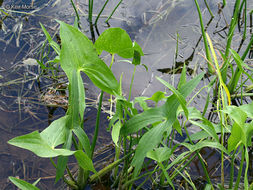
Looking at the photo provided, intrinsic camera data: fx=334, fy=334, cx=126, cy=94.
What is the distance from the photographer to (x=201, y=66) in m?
1.65

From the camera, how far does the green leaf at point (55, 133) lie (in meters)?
0.82

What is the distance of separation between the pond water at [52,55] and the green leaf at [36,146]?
46 cm

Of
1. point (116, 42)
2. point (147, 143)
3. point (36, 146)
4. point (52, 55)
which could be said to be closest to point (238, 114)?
point (147, 143)

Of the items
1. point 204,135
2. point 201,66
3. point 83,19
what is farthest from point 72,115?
point 83,19

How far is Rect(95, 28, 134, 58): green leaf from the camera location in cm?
87

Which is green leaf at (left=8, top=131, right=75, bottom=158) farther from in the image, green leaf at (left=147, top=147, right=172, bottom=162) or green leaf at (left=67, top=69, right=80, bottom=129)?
green leaf at (left=147, top=147, right=172, bottom=162)

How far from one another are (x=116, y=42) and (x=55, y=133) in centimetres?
29

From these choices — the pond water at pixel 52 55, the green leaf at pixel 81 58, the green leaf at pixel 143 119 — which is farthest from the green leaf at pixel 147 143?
the pond water at pixel 52 55

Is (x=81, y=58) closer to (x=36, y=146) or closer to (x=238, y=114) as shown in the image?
(x=36, y=146)

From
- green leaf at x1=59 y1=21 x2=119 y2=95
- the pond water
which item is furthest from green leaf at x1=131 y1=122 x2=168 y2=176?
the pond water

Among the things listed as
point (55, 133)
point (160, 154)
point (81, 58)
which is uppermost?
point (81, 58)

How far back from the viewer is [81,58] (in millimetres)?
830

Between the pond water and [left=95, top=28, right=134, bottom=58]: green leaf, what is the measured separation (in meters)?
0.23

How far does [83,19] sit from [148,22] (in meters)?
0.37
